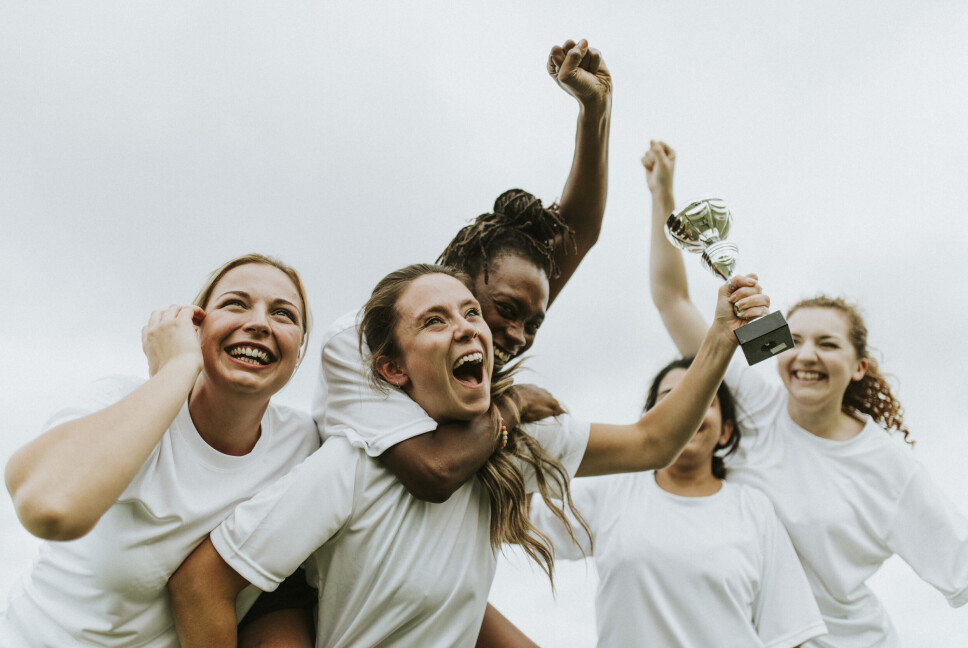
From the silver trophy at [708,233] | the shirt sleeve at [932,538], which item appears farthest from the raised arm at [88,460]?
the shirt sleeve at [932,538]

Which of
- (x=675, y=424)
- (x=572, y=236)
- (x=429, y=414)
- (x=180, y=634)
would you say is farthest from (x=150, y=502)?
(x=572, y=236)

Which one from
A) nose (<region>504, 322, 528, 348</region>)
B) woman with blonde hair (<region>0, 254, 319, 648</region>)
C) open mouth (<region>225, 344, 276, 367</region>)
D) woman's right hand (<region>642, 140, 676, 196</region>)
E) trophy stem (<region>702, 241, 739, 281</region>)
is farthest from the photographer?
woman's right hand (<region>642, 140, 676, 196</region>)

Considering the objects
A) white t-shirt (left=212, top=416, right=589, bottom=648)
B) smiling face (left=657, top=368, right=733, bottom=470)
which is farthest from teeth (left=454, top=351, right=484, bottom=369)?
smiling face (left=657, top=368, right=733, bottom=470)

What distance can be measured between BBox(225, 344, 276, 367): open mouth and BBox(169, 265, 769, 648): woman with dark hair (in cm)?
36

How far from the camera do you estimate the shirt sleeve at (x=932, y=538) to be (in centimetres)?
384

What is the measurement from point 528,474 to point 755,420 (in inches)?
78.0

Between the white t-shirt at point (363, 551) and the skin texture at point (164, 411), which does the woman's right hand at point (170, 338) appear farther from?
the white t-shirt at point (363, 551)

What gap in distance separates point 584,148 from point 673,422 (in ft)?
4.33

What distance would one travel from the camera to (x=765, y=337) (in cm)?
263

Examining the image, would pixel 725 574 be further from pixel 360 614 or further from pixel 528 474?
pixel 360 614

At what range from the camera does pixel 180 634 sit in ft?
7.49

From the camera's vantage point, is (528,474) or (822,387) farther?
(822,387)

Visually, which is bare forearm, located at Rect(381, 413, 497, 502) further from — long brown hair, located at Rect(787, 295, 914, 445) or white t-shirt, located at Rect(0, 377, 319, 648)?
long brown hair, located at Rect(787, 295, 914, 445)

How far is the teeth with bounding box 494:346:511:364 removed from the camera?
3.18 metres
